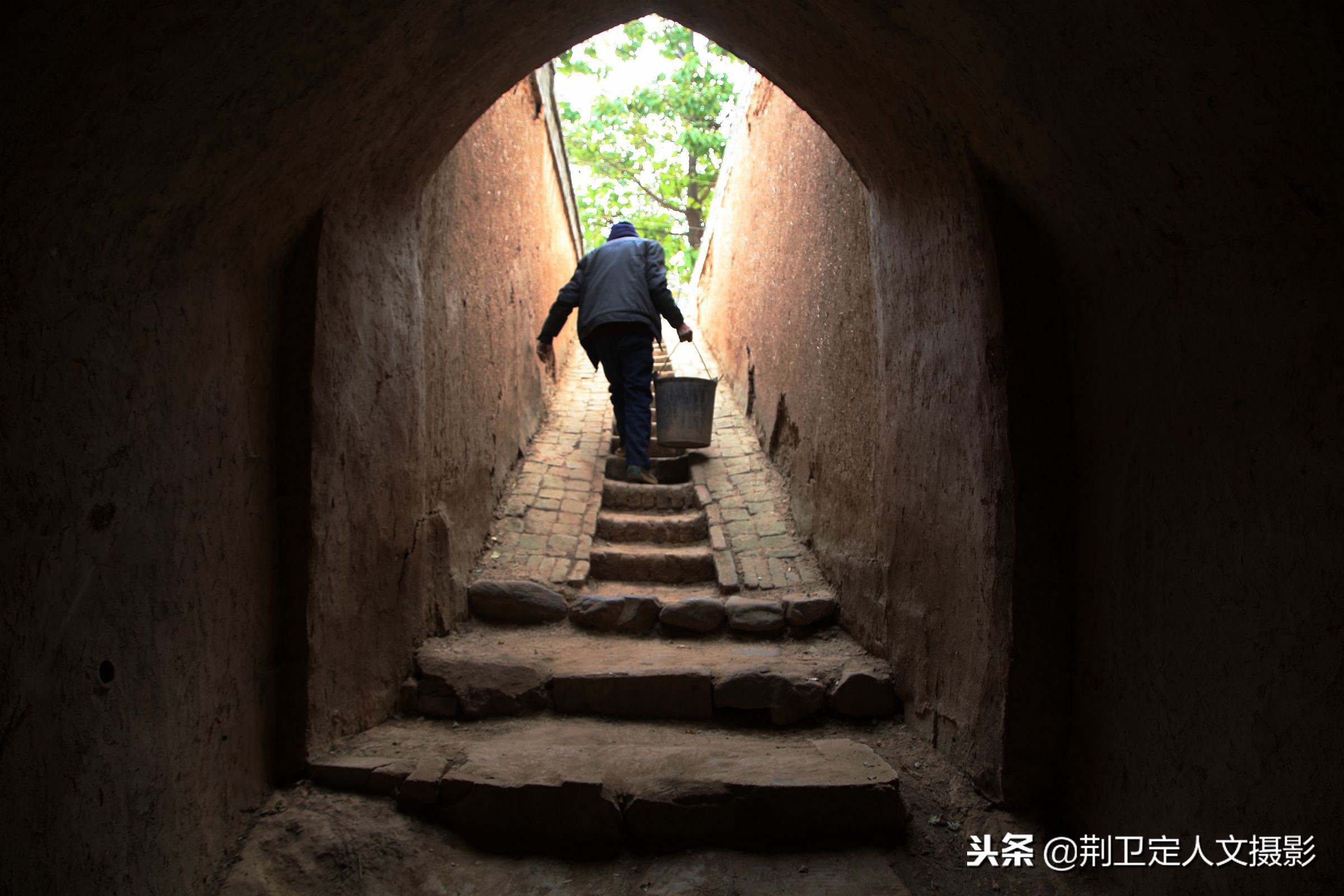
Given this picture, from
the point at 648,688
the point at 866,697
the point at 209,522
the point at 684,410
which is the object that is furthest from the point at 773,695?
the point at 684,410

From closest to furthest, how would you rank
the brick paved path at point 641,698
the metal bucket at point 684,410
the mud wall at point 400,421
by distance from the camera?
the brick paved path at point 641,698 → the mud wall at point 400,421 → the metal bucket at point 684,410

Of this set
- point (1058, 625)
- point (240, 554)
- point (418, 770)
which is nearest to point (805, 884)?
point (1058, 625)

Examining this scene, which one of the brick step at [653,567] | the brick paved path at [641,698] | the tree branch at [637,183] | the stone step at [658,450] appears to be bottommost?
the brick paved path at [641,698]

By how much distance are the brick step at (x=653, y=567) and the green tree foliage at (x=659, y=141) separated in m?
8.63

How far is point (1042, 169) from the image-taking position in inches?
78.5

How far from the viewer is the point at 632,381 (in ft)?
17.7

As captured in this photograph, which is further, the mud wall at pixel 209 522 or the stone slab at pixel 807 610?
the stone slab at pixel 807 610

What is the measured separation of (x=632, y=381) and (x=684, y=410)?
40 centimetres

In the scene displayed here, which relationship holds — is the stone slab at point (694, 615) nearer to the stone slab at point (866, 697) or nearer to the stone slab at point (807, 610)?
the stone slab at point (807, 610)

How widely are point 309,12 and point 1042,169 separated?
1.74 meters

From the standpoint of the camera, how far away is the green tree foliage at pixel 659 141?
12.7 m

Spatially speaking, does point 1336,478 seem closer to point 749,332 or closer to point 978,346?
point 978,346

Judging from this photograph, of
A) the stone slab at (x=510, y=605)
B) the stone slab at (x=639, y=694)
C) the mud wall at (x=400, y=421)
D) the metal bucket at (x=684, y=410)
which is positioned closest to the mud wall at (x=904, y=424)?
the metal bucket at (x=684, y=410)

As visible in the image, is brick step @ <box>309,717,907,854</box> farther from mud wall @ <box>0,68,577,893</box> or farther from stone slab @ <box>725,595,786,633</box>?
stone slab @ <box>725,595,786,633</box>
